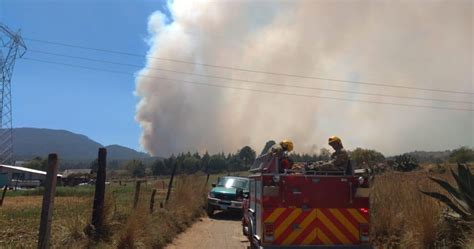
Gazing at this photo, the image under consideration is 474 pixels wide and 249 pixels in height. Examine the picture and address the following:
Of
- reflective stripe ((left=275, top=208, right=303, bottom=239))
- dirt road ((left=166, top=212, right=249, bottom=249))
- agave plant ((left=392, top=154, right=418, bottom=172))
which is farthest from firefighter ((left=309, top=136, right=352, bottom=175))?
agave plant ((left=392, top=154, right=418, bottom=172))

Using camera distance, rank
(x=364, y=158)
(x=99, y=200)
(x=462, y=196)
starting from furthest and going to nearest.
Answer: (x=364, y=158) < (x=99, y=200) < (x=462, y=196)

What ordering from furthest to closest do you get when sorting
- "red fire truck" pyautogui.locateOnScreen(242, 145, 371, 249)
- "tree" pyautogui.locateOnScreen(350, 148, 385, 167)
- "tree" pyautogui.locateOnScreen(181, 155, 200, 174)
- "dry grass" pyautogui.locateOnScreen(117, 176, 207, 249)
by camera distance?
"tree" pyautogui.locateOnScreen(181, 155, 200, 174), "tree" pyautogui.locateOnScreen(350, 148, 385, 167), "dry grass" pyautogui.locateOnScreen(117, 176, 207, 249), "red fire truck" pyautogui.locateOnScreen(242, 145, 371, 249)

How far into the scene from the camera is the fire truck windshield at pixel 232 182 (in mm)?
23297

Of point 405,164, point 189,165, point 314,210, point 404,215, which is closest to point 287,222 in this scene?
point 314,210

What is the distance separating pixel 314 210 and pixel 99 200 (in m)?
4.82

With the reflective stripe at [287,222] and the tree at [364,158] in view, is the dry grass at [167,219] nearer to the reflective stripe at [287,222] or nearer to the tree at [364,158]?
the reflective stripe at [287,222]

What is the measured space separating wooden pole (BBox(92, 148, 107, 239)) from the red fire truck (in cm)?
381

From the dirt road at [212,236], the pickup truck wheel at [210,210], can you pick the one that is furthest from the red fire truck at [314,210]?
the pickup truck wheel at [210,210]

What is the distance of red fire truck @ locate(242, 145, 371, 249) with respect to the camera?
8.68m

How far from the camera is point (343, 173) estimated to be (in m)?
9.18

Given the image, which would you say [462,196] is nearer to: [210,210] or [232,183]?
[210,210]

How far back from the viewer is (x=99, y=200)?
425 inches

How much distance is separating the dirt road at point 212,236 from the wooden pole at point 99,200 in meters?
2.39

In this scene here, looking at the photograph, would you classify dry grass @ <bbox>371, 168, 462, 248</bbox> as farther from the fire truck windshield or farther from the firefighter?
the fire truck windshield
